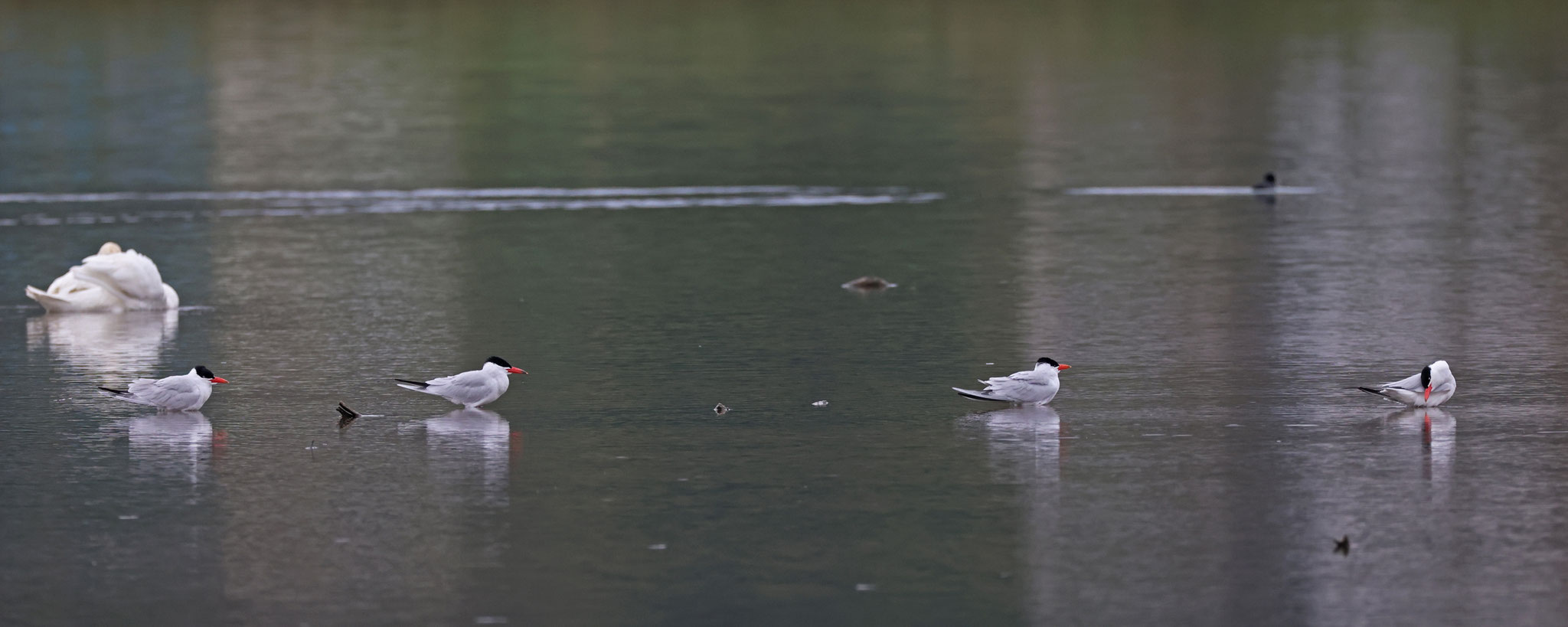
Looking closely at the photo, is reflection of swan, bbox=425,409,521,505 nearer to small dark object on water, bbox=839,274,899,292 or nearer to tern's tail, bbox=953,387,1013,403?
tern's tail, bbox=953,387,1013,403

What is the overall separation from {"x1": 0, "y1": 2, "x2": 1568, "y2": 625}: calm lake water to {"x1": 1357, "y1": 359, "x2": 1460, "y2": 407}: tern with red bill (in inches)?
6.0

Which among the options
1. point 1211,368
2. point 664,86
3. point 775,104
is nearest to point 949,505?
point 1211,368

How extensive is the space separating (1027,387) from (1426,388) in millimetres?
1963

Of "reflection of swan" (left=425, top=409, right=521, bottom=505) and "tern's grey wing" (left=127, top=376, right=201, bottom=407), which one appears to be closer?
"reflection of swan" (left=425, top=409, right=521, bottom=505)

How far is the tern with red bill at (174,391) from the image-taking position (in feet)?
35.7

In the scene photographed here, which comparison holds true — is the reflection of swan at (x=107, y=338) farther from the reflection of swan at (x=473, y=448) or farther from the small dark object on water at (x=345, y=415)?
the reflection of swan at (x=473, y=448)

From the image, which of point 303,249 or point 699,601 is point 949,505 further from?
point 303,249

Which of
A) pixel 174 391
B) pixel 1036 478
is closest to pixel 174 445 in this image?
pixel 174 391

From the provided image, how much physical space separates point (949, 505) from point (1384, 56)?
35862mm

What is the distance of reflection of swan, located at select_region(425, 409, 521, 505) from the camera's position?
9328 mm

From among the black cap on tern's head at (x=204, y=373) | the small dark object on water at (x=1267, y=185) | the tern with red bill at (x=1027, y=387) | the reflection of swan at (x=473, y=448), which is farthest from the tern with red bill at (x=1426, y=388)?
the small dark object on water at (x=1267, y=185)

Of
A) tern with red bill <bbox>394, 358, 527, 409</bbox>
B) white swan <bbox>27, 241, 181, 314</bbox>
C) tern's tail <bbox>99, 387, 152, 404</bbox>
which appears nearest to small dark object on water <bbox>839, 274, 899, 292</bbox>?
white swan <bbox>27, 241, 181, 314</bbox>

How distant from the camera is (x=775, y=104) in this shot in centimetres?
3272

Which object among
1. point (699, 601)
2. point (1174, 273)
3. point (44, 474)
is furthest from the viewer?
point (1174, 273)
